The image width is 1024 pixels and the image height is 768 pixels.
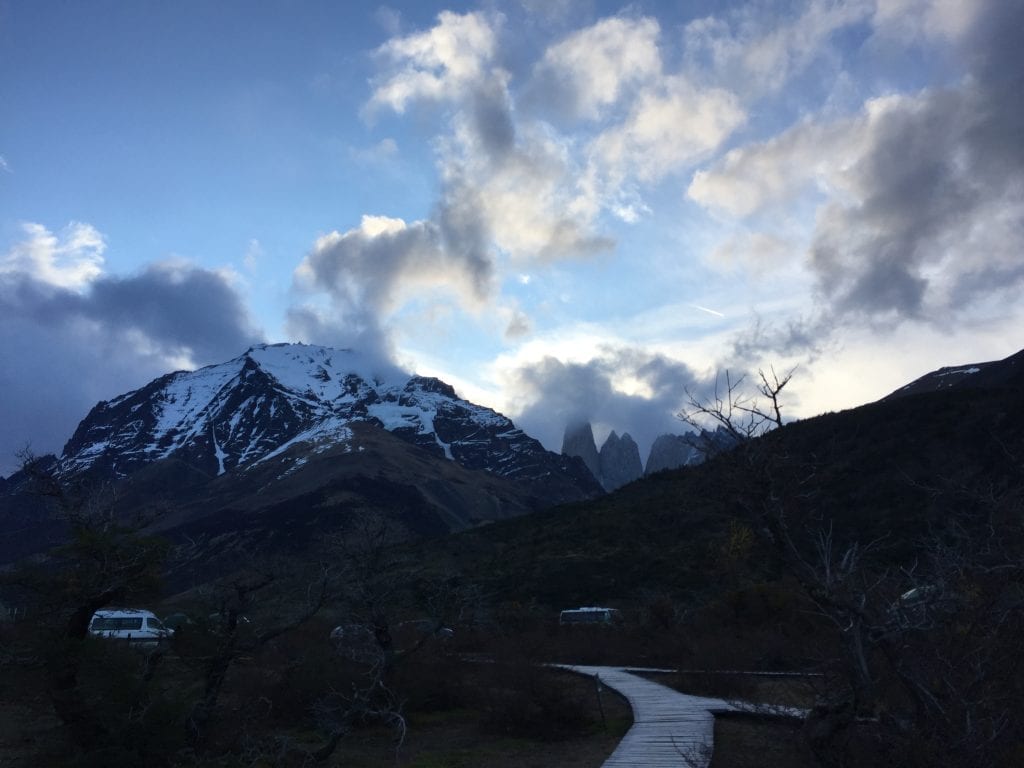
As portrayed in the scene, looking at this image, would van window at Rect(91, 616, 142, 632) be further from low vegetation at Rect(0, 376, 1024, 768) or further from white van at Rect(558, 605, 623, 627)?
white van at Rect(558, 605, 623, 627)

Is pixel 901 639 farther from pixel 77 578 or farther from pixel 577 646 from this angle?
pixel 577 646

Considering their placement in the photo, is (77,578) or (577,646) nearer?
(77,578)

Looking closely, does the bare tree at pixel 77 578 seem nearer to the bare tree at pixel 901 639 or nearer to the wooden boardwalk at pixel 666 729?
the wooden boardwalk at pixel 666 729

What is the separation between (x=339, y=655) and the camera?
19.0m

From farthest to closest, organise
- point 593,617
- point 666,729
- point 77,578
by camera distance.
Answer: point 593,617 < point 666,729 < point 77,578

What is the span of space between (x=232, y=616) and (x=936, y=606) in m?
11.7

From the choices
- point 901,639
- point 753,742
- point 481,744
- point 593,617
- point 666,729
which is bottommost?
point 481,744

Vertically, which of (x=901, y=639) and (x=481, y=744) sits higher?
(x=901, y=639)

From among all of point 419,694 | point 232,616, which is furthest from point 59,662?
point 419,694

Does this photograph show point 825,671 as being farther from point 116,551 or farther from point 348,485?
point 348,485

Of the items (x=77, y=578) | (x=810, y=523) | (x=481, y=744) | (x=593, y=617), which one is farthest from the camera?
(x=593, y=617)

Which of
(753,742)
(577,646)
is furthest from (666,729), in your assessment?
(577,646)

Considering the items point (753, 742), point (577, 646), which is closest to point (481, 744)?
point (753, 742)

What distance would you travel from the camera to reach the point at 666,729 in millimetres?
13281
